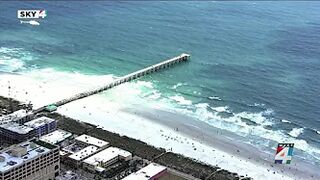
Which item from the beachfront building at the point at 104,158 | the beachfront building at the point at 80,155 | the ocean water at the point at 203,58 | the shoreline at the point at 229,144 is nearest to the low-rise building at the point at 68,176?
the beachfront building at the point at 80,155

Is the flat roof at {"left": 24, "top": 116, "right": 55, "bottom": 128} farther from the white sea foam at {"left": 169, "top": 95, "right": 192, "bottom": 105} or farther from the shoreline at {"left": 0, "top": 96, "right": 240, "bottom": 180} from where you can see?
the white sea foam at {"left": 169, "top": 95, "right": 192, "bottom": 105}

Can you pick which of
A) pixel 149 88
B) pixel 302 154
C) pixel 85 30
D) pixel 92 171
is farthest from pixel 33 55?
pixel 302 154

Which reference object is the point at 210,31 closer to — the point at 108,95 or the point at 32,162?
the point at 108,95

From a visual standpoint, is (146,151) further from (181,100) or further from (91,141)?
(181,100)

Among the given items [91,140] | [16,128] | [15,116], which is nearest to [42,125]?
[16,128]

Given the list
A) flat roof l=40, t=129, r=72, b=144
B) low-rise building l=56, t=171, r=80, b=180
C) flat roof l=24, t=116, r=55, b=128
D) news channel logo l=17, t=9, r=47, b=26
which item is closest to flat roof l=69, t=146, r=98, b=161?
low-rise building l=56, t=171, r=80, b=180

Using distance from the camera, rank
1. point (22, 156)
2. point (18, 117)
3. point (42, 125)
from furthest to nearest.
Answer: point (18, 117)
point (42, 125)
point (22, 156)
